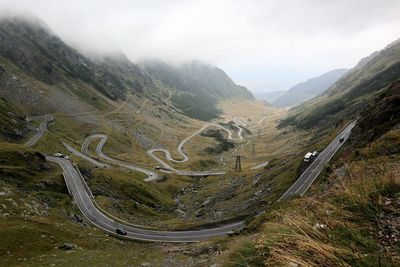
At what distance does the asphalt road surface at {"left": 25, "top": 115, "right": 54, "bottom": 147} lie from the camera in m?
130

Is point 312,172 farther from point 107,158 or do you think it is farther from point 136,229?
point 107,158

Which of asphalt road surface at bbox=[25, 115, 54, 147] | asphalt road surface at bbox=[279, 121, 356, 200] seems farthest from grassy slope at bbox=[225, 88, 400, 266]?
asphalt road surface at bbox=[25, 115, 54, 147]

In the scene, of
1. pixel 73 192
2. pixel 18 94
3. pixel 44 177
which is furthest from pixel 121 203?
pixel 18 94

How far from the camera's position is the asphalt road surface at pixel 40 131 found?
13006cm

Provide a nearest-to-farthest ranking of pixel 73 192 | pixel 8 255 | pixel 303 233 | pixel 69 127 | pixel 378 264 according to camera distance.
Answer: pixel 378 264 → pixel 303 233 → pixel 8 255 → pixel 73 192 → pixel 69 127

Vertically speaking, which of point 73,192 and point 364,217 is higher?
point 364,217

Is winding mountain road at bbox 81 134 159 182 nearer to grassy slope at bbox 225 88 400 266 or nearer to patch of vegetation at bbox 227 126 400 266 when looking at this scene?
grassy slope at bbox 225 88 400 266

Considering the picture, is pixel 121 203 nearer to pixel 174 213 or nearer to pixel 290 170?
pixel 174 213

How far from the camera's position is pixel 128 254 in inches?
1479

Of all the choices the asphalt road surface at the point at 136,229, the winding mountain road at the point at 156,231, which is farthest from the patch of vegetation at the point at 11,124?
the asphalt road surface at the point at 136,229

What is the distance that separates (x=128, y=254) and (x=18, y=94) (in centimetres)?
19172

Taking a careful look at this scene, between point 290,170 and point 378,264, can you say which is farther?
point 290,170

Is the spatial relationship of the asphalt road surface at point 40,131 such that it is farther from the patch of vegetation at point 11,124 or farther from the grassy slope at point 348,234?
the grassy slope at point 348,234

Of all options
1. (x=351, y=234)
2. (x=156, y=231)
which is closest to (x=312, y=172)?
(x=156, y=231)
